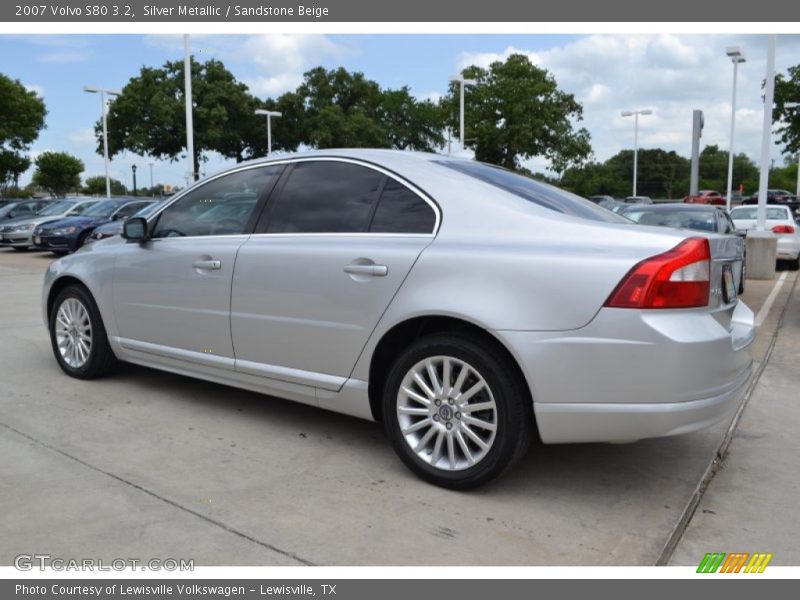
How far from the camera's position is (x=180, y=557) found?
2854 millimetres

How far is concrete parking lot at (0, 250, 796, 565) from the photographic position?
295cm

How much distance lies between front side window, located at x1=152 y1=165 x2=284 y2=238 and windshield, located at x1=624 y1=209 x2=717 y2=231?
6.35m

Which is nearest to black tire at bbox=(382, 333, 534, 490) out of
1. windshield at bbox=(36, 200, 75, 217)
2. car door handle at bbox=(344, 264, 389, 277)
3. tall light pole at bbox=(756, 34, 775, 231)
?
car door handle at bbox=(344, 264, 389, 277)

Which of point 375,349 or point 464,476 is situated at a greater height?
point 375,349

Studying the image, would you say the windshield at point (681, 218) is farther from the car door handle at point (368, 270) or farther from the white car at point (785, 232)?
the car door handle at point (368, 270)

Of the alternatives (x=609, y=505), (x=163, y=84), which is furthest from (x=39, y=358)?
(x=163, y=84)

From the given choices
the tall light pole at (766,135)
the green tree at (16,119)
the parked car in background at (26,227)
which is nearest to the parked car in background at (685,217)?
the tall light pole at (766,135)

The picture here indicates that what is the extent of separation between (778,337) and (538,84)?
39093mm

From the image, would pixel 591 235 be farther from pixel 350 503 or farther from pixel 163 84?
pixel 163 84

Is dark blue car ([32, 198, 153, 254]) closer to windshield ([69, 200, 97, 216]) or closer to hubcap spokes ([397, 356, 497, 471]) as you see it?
windshield ([69, 200, 97, 216])

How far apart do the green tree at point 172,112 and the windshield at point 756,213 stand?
3190cm

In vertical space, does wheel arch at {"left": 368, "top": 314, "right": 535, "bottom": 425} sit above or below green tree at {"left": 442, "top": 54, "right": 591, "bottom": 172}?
below

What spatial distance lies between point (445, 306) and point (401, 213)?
0.65 meters

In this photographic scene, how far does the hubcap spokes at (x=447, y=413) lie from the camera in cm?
340
